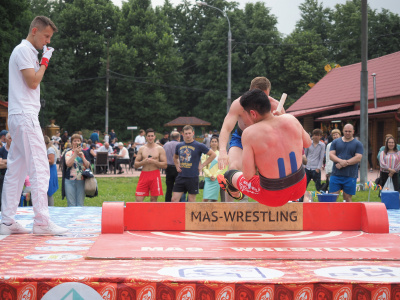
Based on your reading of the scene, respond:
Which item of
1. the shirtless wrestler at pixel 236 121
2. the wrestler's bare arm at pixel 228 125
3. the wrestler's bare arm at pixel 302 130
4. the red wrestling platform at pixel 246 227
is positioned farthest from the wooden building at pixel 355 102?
the wrestler's bare arm at pixel 302 130

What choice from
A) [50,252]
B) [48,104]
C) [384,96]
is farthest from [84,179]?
[48,104]

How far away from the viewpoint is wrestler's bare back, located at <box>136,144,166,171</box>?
1128cm

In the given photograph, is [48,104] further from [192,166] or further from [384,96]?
[192,166]

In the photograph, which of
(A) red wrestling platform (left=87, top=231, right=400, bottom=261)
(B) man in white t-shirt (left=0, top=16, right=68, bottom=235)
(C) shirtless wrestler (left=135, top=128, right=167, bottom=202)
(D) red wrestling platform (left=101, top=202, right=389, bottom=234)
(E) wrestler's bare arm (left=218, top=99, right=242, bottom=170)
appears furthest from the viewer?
(C) shirtless wrestler (left=135, top=128, right=167, bottom=202)

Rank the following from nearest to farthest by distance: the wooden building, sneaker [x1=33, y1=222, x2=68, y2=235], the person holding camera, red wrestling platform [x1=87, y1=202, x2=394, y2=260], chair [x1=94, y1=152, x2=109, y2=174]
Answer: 1. red wrestling platform [x1=87, y1=202, x2=394, y2=260]
2. sneaker [x1=33, y1=222, x2=68, y2=235]
3. the person holding camera
4. chair [x1=94, y1=152, x2=109, y2=174]
5. the wooden building

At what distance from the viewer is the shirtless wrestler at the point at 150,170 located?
1113 cm

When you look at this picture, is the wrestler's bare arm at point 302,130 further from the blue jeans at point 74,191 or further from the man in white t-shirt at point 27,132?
the blue jeans at point 74,191

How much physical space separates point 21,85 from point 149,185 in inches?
210

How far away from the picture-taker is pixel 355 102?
33.5 meters

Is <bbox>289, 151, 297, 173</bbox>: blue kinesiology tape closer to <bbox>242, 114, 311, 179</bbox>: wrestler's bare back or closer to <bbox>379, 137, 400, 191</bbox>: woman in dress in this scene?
<bbox>242, 114, 311, 179</bbox>: wrestler's bare back

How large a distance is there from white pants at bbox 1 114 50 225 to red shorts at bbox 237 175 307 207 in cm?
234

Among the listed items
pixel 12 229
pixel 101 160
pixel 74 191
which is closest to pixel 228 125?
pixel 12 229

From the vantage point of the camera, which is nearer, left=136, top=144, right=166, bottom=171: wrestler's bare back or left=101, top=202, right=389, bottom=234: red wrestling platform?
left=101, top=202, right=389, bottom=234: red wrestling platform

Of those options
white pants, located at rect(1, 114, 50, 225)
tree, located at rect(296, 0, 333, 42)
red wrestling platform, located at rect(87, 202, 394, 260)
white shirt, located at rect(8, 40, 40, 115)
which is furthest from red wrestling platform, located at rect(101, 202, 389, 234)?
tree, located at rect(296, 0, 333, 42)
